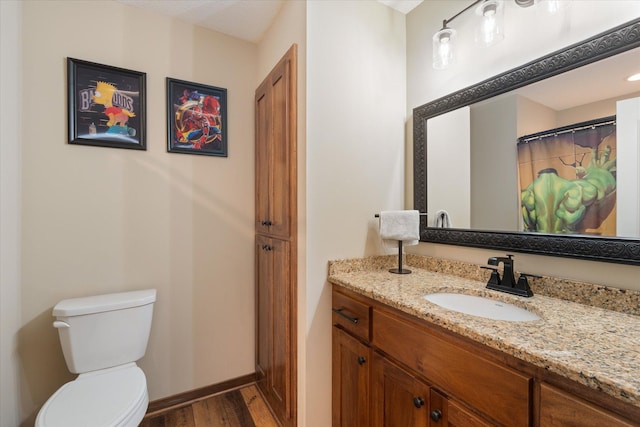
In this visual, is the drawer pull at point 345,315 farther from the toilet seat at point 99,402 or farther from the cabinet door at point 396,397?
the toilet seat at point 99,402

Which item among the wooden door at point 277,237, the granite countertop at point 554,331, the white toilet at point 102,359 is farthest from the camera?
the wooden door at point 277,237

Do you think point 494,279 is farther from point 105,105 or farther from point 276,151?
point 105,105

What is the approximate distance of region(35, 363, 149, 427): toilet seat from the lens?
3.59 ft

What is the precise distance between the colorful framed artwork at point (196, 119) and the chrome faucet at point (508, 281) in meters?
1.79

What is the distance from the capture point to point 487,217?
1.40m

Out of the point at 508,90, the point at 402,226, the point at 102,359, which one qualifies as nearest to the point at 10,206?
the point at 102,359

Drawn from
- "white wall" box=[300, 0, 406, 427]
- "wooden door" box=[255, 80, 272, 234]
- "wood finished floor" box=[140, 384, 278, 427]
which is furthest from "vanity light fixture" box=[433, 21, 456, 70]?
"wood finished floor" box=[140, 384, 278, 427]

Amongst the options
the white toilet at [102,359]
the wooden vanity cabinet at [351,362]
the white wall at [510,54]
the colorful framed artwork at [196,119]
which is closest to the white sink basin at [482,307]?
the white wall at [510,54]

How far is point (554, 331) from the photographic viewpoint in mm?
801

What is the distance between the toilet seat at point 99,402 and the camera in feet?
3.59

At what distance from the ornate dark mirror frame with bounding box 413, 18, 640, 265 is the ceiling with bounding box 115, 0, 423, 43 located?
75cm

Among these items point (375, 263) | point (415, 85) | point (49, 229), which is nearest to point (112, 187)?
point (49, 229)

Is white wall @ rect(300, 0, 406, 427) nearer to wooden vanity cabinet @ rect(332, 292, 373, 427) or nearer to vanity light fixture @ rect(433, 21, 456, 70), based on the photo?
wooden vanity cabinet @ rect(332, 292, 373, 427)

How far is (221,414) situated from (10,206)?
5.39 feet
